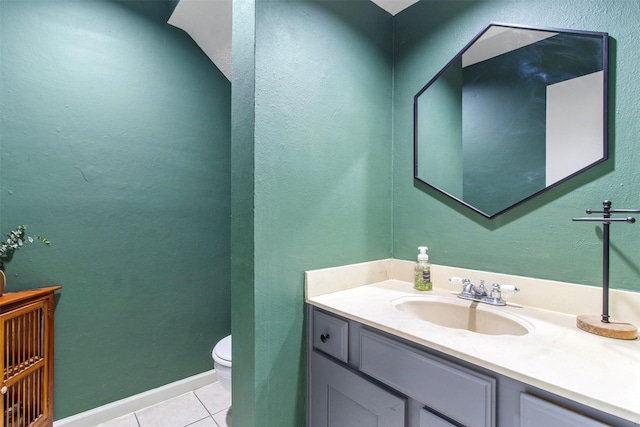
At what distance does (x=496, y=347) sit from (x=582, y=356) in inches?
7.3

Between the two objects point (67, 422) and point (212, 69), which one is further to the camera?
point (212, 69)

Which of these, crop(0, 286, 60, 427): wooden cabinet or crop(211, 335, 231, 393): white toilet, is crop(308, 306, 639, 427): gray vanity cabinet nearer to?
crop(211, 335, 231, 393): white toilet

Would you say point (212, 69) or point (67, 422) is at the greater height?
point (212, 69)

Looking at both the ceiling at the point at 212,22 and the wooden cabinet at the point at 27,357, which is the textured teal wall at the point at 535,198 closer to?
the ceiling at the point at 212,22

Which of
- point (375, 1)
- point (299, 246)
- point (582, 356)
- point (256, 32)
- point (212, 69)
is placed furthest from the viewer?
point (212, 69)

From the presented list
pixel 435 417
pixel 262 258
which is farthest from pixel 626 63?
pixel 262 258

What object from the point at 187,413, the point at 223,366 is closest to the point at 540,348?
the point at 223,366

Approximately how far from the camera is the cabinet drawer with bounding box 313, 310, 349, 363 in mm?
1058

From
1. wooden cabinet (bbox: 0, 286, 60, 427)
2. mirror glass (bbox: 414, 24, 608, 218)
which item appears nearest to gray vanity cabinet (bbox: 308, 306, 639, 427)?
mirror glass (bbox: 414, 24, 608, 218)

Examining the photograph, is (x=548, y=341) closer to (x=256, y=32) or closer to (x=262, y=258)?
(x=262, y=258)

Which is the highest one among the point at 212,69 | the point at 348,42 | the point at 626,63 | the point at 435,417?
the point at 212,69

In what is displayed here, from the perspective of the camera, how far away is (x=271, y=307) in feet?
3.72

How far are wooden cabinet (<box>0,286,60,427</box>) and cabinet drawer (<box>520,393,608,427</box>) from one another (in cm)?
181

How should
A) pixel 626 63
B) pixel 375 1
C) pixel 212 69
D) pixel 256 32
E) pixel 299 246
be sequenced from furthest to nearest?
pixel 212 69, pixel 375 1, pixel 299 246, pixel 256 32, pixel 626 63
